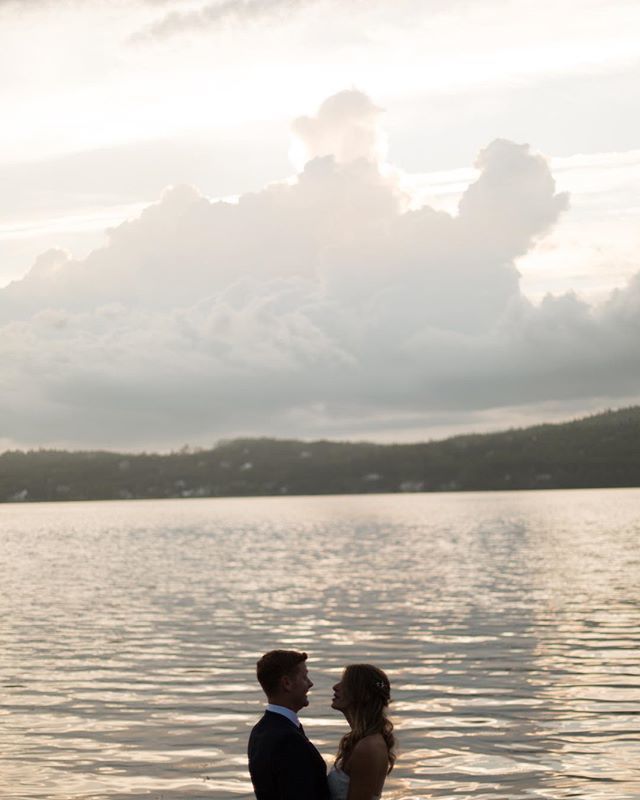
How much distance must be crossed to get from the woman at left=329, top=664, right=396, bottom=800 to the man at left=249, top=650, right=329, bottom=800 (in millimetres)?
366

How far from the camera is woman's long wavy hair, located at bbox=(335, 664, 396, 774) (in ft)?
34.8

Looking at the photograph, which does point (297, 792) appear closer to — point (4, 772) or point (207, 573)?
point (4, 772)

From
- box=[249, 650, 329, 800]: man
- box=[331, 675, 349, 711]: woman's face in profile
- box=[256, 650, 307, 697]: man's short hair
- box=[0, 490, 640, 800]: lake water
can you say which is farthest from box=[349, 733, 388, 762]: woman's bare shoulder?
box=[0, 490, 640, 800]: lake water

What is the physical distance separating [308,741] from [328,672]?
→ 2572 cm

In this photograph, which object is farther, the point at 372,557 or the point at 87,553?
the point at 87,553

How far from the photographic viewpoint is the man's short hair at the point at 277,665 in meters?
10.8

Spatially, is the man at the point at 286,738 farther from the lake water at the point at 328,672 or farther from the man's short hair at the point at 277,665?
the lake water at the point at 328,672

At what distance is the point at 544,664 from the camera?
36719 millimetres

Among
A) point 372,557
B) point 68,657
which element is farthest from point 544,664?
point 372,557

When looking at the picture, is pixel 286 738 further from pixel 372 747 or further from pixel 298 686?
pixel 372 747

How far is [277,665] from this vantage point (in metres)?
10.8

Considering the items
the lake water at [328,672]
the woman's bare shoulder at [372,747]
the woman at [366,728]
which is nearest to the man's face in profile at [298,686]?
the woman at [366,728]

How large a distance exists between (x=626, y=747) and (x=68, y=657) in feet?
71.7

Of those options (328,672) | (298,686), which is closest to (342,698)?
(298,686)
